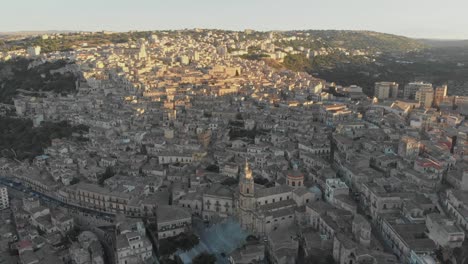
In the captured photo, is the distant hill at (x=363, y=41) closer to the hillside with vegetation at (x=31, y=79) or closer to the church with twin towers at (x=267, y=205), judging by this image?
the hillside with vegetation at (x=31, y=79)

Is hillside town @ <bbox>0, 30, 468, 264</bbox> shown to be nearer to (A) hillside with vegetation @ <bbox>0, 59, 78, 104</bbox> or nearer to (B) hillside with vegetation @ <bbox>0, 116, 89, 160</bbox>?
(B) hillside with vegetation @ <bbox>0, 116, 89, 160</bbox>

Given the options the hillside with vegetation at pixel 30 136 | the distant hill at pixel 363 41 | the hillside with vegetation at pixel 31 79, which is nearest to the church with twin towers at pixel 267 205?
the hillside with vegetation at pixel 30 136

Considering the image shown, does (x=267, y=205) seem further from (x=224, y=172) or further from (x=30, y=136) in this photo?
(x=30, y=136)

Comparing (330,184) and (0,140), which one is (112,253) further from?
(0,140)

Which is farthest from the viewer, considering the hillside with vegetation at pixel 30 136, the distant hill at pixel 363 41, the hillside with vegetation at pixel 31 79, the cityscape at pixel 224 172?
the distant hill at pixel 363 41

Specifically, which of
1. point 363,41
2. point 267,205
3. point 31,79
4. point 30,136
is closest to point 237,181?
point 267,205

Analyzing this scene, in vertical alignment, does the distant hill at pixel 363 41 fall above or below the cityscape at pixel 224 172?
above

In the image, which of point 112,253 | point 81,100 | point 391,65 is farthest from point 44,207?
point 391,65
